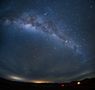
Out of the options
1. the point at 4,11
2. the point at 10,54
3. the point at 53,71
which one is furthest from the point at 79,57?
the point at 4,11

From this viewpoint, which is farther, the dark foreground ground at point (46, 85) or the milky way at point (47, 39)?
the milky way at point (47, 39)

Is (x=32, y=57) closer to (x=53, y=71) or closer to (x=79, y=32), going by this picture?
(x=53, y=71)

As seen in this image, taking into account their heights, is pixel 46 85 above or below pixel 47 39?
below

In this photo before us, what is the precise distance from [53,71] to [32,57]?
5.8 inches

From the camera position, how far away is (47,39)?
3.73 feet

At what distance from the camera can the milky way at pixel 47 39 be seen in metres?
0.96

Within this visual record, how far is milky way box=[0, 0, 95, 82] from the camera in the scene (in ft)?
3.14

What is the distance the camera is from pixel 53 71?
952mm

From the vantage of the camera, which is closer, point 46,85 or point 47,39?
point 46,85

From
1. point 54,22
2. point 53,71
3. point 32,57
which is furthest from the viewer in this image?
point 54,22

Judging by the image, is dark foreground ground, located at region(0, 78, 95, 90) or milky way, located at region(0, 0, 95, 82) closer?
dark foreground ground, located at region(0, 78, 95, 90)

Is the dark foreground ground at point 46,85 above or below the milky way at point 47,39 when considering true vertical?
below

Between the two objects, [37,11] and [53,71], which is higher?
[37,11]

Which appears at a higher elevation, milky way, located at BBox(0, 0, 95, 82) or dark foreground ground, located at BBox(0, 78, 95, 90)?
milky way, located at BBox(0, 0, 95, 82)
